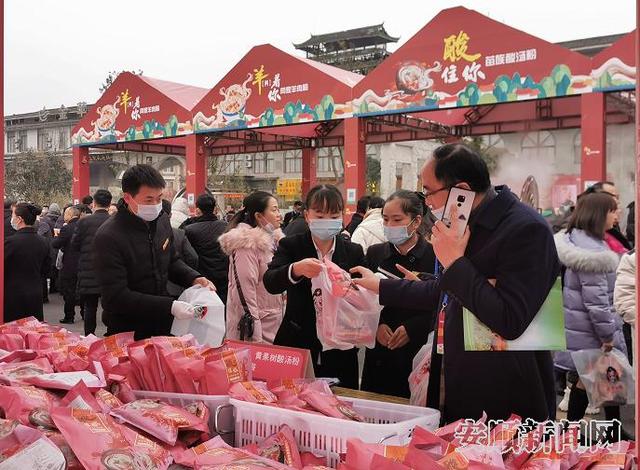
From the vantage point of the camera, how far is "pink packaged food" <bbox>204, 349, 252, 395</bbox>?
166 centimetres

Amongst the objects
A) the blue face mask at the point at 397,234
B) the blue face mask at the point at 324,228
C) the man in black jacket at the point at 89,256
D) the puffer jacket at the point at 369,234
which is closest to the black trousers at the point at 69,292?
the man in black jacket at the point at 89,256

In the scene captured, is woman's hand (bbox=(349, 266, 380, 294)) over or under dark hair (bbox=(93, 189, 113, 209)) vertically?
under

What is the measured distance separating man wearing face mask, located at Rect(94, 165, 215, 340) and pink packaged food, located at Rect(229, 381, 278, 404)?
100cm

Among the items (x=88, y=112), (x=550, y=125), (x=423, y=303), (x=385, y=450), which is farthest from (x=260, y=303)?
(x=88, y=112)

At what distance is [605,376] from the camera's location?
3.50 m

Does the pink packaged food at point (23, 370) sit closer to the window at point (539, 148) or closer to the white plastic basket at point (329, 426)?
the white plastic basket at point (329, 426)

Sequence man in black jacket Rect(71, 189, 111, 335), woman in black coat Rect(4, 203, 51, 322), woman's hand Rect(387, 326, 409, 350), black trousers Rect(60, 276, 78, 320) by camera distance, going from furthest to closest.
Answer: black trousers Rect(60, 276, 78, 320) → man in black jacket Rect(71, 189, 111, 335) → woman in black coat Rect(4, 203, 51, 322) → woman's hand Rect(387, 326, 409, 350)

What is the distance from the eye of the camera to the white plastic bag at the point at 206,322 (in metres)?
2.63

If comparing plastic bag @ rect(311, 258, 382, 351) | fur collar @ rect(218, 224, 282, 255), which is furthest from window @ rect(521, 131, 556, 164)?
plastic bag @ rect(311, 258, 382, 351)

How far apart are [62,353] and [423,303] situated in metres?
1.14

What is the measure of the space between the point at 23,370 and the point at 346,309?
44.0 inches

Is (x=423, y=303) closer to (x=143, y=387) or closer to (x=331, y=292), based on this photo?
(x=331, y=292)

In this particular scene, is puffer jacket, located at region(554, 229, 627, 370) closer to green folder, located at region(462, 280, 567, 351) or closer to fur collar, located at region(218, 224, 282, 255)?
fur collar, located at region(218, 224, 282, 255)

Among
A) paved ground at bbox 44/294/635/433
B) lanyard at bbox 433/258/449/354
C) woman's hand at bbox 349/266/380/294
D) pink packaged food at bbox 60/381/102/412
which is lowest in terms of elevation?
paved ground at bbox 44/294/635/433
